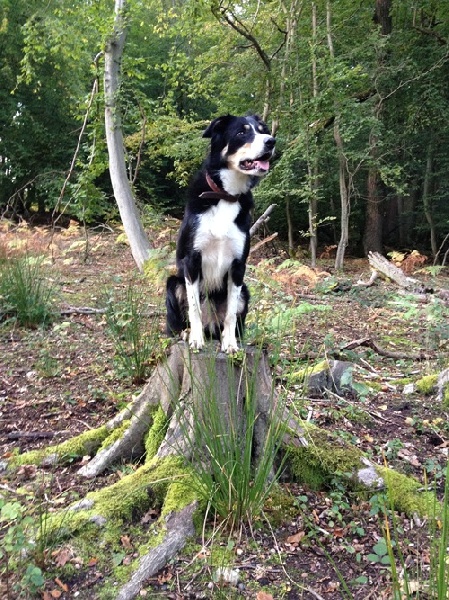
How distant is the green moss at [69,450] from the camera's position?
3.03 meters

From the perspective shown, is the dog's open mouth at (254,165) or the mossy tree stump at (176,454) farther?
the dog's open mouth at (254,165)

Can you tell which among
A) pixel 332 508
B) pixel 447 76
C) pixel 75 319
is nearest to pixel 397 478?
pixel 332 508

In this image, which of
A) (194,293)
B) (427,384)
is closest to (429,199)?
(427,384)

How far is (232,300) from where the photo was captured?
3295 millimetres

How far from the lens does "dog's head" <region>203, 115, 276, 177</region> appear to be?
308 centimetres

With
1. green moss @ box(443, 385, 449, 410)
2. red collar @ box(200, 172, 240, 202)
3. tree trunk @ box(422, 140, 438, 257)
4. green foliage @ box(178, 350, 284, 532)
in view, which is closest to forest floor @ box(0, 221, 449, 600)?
green moss @ box(443, 385, 449, 410)

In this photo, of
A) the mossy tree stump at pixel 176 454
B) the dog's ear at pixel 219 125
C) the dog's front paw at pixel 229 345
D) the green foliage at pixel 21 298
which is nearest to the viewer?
the mossy tree stump at pixel 176 454

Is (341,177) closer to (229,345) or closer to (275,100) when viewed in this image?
(275,100)

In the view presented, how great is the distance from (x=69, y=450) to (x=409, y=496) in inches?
83.4

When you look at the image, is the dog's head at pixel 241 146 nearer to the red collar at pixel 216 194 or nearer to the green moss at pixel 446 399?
the red collar at pixel 216 194

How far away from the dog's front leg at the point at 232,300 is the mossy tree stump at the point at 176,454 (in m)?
0.23

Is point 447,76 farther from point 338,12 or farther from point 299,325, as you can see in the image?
point 299,325

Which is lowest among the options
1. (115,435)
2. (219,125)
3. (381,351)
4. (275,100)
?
(381,351)

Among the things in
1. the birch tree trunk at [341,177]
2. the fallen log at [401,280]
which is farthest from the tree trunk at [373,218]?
the fallen log at [401,280]
